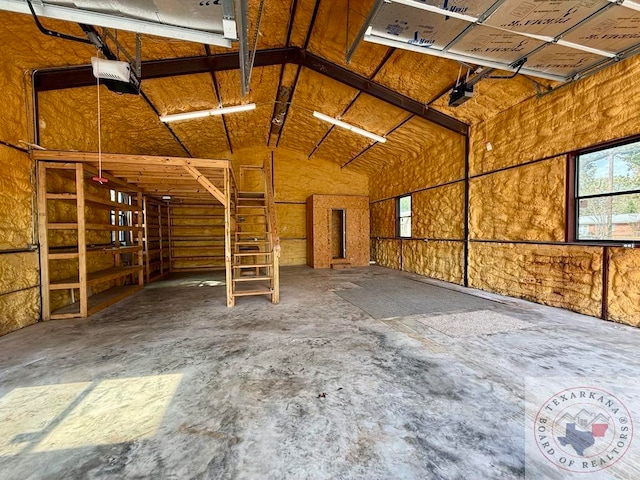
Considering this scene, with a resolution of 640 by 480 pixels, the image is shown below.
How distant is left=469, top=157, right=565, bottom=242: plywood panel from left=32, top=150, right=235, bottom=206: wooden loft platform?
510 centimetres

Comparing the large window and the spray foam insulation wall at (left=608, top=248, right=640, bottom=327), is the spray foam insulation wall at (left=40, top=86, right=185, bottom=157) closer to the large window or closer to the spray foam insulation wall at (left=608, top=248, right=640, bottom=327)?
the large window

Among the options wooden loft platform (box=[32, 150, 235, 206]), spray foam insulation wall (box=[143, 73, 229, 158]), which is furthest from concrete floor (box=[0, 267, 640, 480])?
spray foam insulation wall (box=[143, 73, 229, 158])

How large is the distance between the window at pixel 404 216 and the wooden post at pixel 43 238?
808cm

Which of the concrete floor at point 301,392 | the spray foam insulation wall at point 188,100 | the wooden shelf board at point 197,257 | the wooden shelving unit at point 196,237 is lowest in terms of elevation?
the concrete floor at point 301,392

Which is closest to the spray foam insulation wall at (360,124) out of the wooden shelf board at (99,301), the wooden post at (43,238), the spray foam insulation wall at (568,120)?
the spray foam insulation wall at (568,120)

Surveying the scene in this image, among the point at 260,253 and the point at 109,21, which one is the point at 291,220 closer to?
the point at 260,253

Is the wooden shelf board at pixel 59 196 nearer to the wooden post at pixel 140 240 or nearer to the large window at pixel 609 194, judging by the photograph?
the wooden post at pixel 140 240

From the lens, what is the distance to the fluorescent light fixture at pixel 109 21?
7.11 feet

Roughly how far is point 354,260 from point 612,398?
7.56m

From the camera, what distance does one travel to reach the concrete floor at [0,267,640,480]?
1.42 meters

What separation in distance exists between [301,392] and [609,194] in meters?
4.79

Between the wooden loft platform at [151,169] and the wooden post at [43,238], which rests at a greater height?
the wooden loft platform at [151,169]

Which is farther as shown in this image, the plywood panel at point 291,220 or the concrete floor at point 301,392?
the plywood panel at point 291,220

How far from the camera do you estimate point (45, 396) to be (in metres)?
2.03
